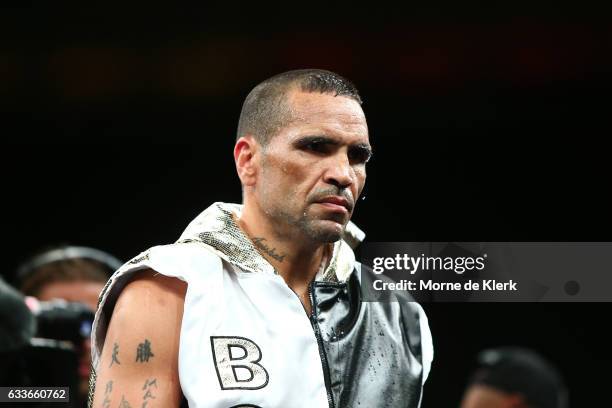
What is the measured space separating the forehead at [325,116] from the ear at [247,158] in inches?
3.4

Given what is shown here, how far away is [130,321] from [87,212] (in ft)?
6.80

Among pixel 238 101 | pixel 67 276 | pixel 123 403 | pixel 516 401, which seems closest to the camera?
pixel 123 403

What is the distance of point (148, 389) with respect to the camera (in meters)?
1.42

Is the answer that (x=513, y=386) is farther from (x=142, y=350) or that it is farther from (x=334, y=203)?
(x=142, y=350)

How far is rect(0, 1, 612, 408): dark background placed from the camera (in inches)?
112

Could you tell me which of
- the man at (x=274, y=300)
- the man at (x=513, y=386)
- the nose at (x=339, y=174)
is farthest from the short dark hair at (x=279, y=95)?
the man at (x=513, y=386)

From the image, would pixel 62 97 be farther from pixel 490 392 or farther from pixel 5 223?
pixel 490 392

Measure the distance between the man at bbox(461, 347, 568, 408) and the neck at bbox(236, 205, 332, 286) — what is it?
0.44m

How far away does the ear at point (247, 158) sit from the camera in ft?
5.37

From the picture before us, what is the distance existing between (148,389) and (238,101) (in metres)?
2.01

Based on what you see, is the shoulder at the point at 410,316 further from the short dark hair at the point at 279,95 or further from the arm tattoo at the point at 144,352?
the arm tattoo at the point at 144,352

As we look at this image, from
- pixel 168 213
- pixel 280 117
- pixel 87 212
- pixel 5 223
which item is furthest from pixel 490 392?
pixel 5 223

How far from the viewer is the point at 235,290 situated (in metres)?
1.54

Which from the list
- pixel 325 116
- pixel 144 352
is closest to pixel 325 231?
pixel 325 116
